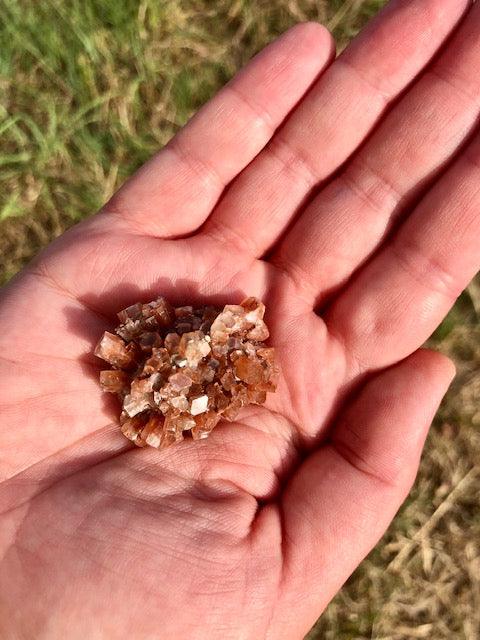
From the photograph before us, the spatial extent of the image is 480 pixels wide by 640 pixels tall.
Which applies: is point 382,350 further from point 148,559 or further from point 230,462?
point 148,559

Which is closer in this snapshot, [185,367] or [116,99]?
[185,367]

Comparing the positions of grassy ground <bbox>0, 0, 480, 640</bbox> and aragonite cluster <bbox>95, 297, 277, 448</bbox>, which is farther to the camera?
grassy ground <bbox>0, 0, 480, 640</bbox>

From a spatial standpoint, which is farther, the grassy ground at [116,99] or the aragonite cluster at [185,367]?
the grassy ground at [116,99]

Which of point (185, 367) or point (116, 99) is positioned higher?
point (185, 367)
